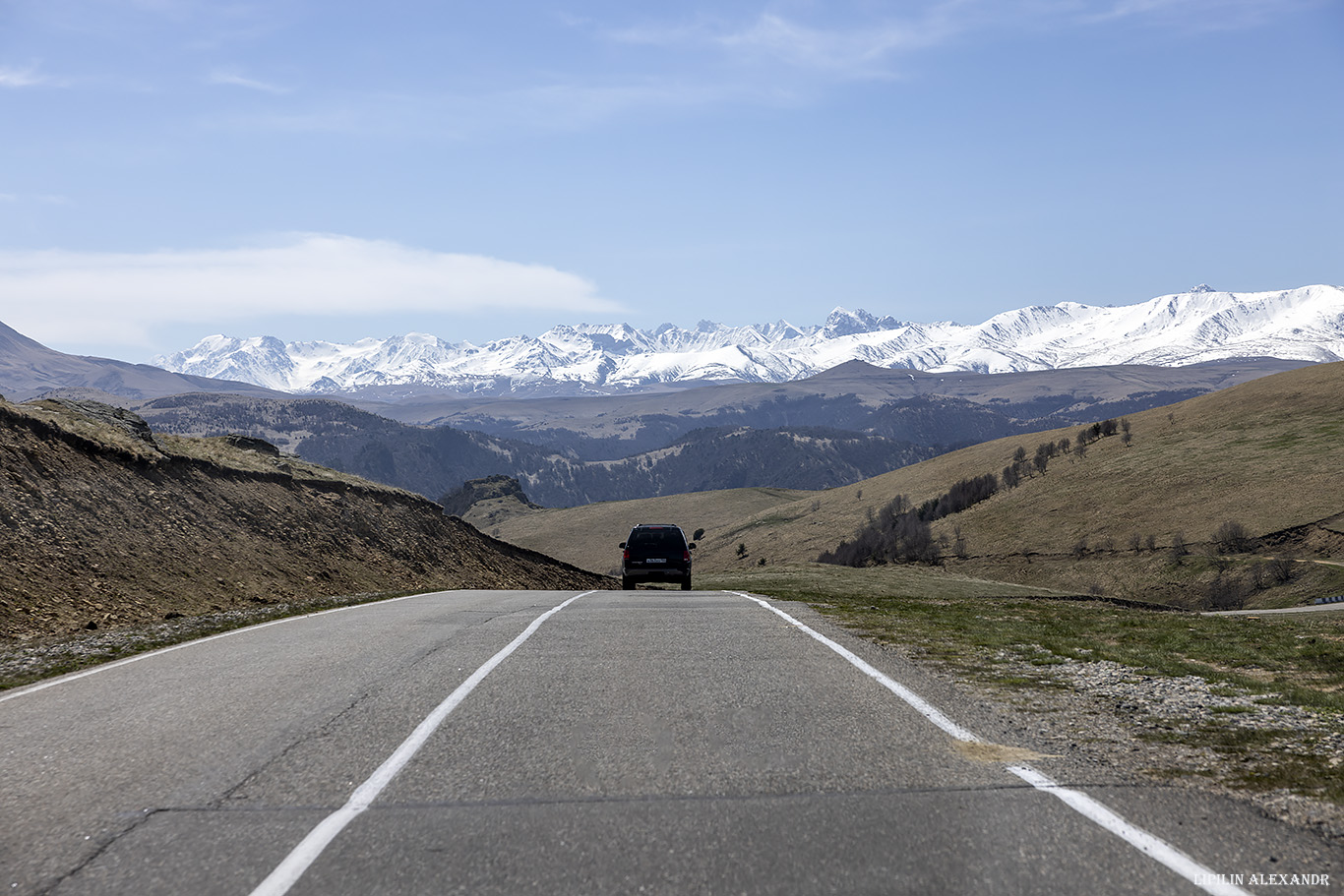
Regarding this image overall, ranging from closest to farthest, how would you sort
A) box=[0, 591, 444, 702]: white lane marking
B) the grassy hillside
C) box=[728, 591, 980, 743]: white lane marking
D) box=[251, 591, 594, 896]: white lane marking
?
box=[251, 591, 594, 896]: white lane marking → box=[728, 591, 980, 743]: white lane marking → box=[0, 591, 444, 702]: white lane marking → the grassy hillside

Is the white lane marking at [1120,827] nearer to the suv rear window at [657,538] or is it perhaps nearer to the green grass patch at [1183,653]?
the green grass patch at [1183,653]

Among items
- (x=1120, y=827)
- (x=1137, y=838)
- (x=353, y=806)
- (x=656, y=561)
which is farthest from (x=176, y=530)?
(x=1137, y=838)

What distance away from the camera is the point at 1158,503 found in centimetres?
7538

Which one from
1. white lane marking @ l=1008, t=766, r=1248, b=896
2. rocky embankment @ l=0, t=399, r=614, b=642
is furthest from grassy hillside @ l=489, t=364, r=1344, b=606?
white lane marking @ l=1008, t=766, r=1248, b=896

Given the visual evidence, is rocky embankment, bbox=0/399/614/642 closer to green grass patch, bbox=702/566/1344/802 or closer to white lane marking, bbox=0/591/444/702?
white lane marking, bbox=0/591/444/702

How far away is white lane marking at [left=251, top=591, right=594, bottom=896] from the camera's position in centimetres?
468

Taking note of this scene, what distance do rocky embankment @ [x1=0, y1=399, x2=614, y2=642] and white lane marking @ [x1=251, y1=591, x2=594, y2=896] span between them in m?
10.5

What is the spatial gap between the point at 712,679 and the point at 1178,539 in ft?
216

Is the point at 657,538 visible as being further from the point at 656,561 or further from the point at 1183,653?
the point at 1183,653

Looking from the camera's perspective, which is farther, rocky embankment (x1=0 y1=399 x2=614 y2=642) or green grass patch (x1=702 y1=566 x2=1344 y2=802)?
rocky embankment (x1=0 y1=399 x2=614 y2=642)

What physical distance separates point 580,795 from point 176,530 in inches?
921

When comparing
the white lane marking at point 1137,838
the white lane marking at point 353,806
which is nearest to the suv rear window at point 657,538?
the white lane marking at point 353,806

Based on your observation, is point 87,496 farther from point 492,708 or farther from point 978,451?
point 978,451

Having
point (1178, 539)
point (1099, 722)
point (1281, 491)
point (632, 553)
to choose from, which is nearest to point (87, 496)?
point (632, 553)
